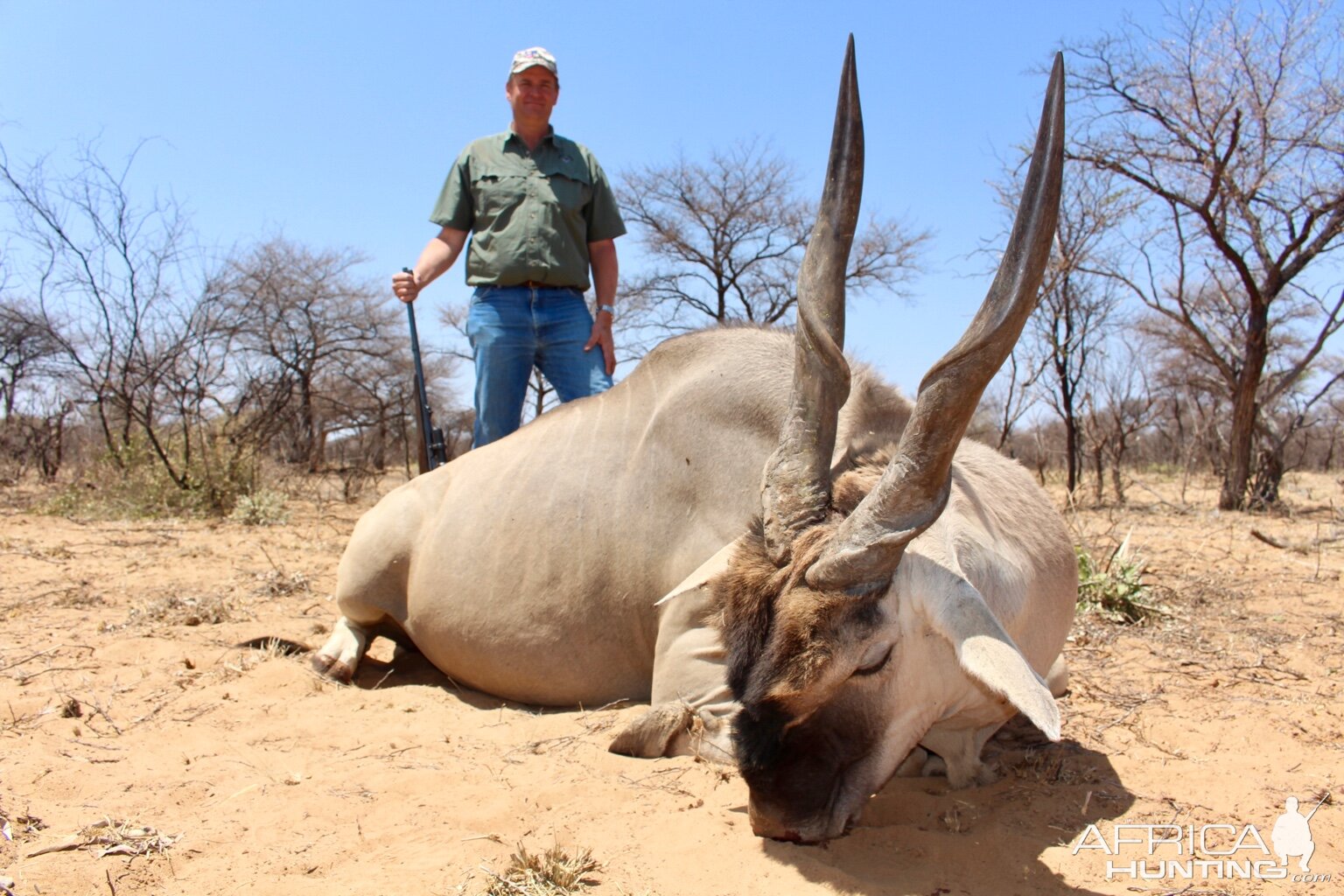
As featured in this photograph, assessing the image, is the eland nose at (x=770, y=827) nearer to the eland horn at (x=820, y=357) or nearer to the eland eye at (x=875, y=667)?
the eland eye at (x=875, y=667)

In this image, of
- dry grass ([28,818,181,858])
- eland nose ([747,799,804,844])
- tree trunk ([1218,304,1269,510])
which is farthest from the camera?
tree trunk ([1218,304,1269,510])

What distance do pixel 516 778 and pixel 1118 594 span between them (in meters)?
3.10

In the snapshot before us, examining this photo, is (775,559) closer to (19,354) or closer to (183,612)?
(183,612)

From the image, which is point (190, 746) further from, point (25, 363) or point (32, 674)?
point (25, 363)

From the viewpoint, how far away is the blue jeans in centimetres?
476

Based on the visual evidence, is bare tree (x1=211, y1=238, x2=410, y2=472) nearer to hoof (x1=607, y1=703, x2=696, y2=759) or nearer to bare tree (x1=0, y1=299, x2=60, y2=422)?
bare tree (x1=0, y1=299, x2=60, y2=422)

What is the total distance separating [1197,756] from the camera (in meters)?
2.84

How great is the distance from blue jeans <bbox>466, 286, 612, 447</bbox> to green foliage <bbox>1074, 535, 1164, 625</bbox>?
2.48m

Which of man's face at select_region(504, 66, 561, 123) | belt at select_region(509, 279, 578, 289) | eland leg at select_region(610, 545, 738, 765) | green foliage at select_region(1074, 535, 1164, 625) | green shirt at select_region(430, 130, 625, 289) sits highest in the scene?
man's face at select_region(504, 66, 561, 123)

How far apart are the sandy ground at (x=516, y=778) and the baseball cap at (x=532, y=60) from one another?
2.91m

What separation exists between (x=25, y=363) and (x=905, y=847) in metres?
20.6

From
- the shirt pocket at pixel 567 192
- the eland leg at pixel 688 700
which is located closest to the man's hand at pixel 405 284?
the shirt pocket at pixel 567 192

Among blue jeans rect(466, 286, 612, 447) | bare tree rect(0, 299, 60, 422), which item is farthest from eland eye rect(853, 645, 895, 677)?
bare tree rect(0, 299, 60, 422)

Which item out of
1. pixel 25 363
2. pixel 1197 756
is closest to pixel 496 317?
pixel 1197 756
